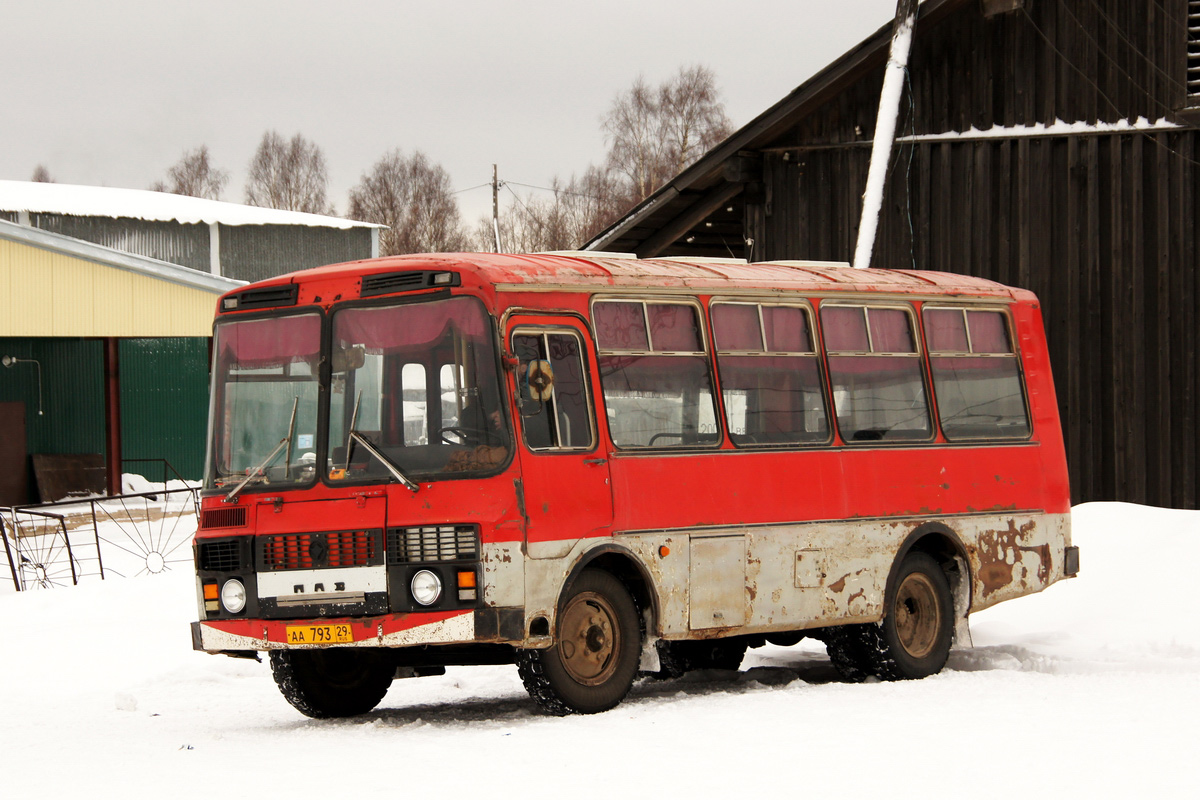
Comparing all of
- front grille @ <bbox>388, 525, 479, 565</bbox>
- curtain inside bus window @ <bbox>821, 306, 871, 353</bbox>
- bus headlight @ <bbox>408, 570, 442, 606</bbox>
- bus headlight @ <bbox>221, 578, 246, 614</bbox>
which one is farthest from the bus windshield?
curtain inside bus window @ <bbox>821, 306, 871, 353</bbox>

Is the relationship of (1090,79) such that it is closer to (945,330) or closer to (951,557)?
(945,330)

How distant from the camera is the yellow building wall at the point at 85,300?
28.5 m

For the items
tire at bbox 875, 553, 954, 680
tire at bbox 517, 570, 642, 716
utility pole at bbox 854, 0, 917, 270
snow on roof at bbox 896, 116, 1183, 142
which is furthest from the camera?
utility pole at bbox 854, 0, 917, 270

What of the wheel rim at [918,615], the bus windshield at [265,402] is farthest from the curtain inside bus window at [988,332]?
the bus windshield at [265,402]

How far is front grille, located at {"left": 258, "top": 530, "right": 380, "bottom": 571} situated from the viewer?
9.11 m

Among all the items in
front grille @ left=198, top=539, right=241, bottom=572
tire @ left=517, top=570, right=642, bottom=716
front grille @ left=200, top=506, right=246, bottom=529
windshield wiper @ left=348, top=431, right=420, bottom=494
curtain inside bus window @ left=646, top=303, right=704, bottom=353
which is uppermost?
curtain inside bus window @ left=646, top=303, right=704, bottom=353

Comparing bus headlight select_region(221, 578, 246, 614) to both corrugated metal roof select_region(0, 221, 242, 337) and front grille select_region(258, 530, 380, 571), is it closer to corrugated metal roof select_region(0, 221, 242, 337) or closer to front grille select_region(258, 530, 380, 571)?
front grille select_region(258, 530, 380, 571)

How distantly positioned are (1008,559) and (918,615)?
106cm

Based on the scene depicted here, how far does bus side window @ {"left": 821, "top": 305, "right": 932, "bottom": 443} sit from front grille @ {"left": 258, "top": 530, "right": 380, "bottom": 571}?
13.3 feet

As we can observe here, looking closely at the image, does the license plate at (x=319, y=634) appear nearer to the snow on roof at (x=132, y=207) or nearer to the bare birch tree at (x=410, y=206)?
the snow on roof at (x=132, y=207)

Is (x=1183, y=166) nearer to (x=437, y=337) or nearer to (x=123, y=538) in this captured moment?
(x=437, y=337)

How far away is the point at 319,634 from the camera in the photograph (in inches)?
361

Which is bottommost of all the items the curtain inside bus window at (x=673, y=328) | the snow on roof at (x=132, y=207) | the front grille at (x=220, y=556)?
the front grille at (x=220, y=556)

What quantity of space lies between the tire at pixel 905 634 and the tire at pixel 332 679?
3634mm
